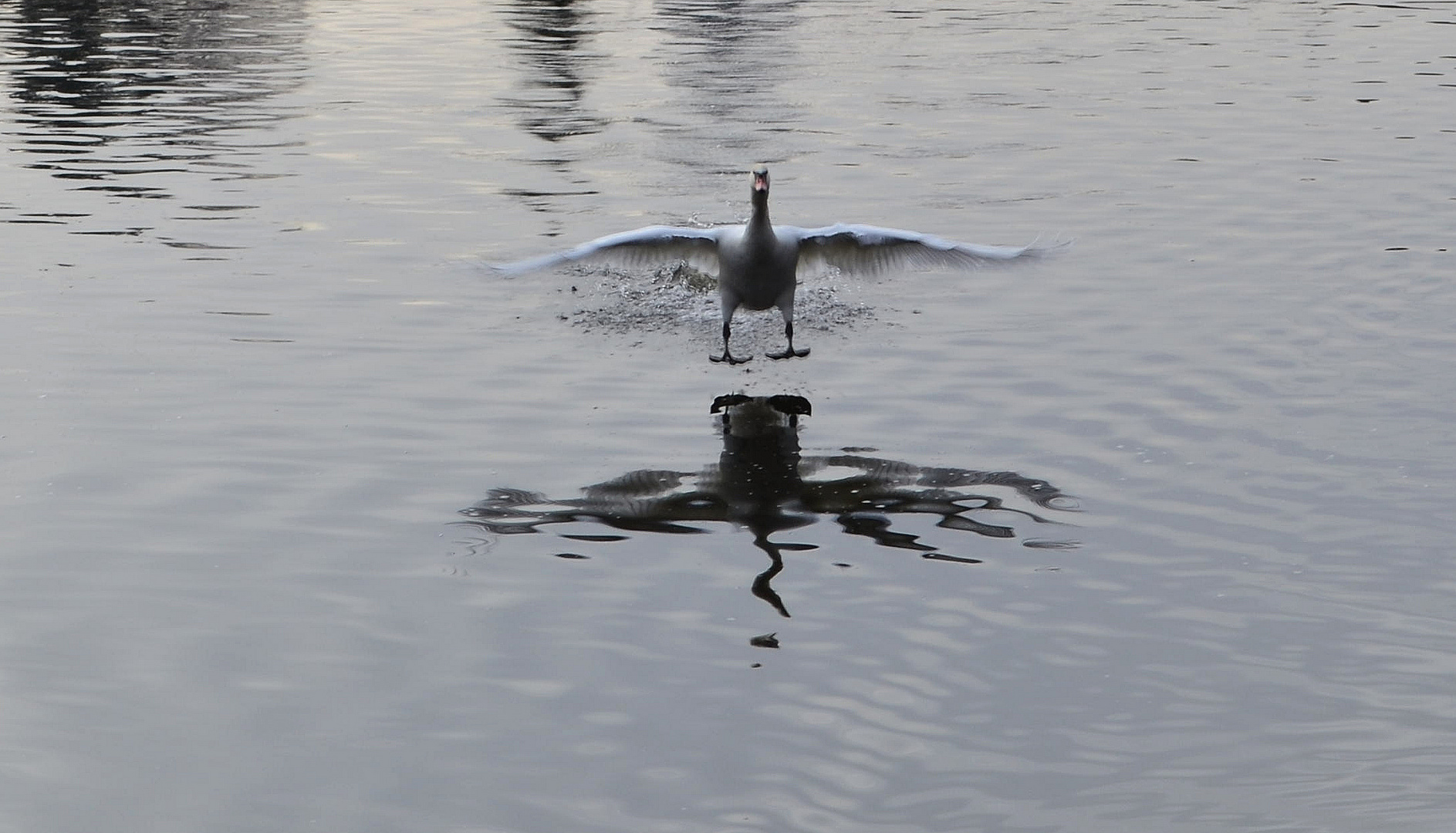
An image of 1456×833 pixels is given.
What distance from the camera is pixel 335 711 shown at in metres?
9.09

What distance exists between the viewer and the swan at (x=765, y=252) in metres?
14.9

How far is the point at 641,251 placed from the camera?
599 inches

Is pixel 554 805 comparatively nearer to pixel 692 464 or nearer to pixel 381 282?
pixel 692 464

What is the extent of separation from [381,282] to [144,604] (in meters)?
7.60

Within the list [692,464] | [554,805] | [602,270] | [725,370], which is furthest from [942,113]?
[554,805]

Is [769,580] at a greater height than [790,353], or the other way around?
[790,353]

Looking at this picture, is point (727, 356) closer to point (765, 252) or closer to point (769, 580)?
point (765, 252)

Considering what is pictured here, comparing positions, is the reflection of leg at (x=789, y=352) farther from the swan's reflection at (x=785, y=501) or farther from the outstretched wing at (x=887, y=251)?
the swan's reflection at (x=785, y=501)

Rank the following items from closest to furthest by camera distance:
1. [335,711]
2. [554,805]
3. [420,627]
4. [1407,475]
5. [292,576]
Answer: [554,805] < [335,711] < [420,627] < [292,576] < [1407,475]

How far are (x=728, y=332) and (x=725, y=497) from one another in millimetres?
3665

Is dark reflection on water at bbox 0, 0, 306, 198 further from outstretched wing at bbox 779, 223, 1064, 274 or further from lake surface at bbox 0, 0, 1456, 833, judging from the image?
outstretched wing at bbox 779, 223, 1064, 274

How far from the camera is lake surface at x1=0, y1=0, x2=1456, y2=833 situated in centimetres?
855

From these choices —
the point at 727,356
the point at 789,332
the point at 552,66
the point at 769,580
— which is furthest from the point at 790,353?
the point at 552,66

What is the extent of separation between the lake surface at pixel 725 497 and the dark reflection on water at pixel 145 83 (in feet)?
1.43
